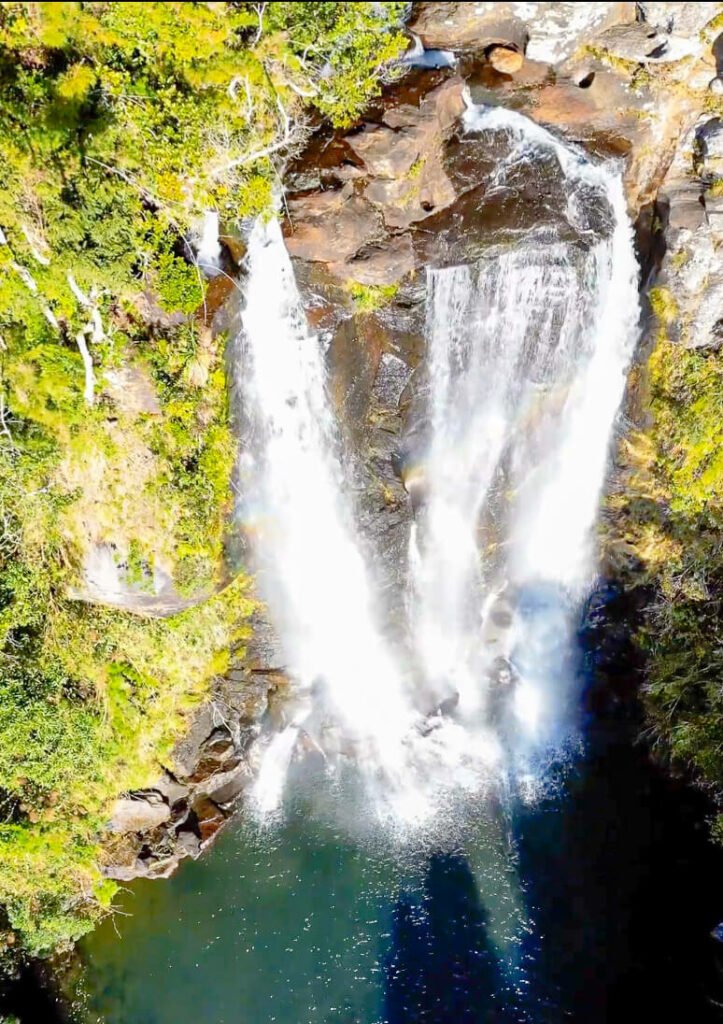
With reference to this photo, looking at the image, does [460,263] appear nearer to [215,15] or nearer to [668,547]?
[215,15]

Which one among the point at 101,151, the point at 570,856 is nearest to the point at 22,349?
the point at 101,151

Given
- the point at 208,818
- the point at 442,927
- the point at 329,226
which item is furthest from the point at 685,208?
the point at 208,818

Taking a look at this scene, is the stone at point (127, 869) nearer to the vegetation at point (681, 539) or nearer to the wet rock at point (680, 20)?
the vegetation at point (681, 539)

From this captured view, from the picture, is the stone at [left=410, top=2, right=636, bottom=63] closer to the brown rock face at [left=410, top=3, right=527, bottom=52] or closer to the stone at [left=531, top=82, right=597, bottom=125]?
the brown rock face at [left=410, top=3, right=527, bottom=52]

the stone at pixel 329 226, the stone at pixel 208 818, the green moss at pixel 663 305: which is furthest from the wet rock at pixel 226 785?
the green moss at pixel 663 305

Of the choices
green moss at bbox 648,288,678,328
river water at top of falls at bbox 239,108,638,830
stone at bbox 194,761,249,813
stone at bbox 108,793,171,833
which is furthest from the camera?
stone at bbox 194,761,249,813

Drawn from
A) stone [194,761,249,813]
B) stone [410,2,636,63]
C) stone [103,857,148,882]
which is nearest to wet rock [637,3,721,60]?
stone [410,2,636,63]

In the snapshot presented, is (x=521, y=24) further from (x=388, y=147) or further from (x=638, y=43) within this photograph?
(x=388, y=147)

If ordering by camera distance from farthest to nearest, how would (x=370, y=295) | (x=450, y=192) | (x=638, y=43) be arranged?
(x=370, y=295)
(x=450, y=192)
(x=638, y=43)
